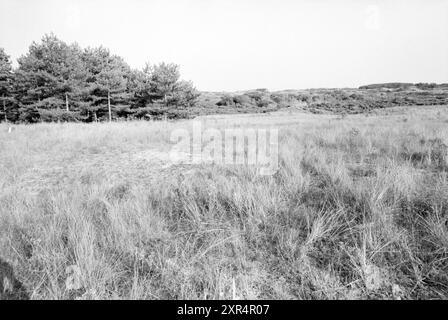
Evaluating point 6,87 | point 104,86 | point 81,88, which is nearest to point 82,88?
point 81,88

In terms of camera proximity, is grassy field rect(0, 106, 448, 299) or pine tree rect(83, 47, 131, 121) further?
pine tree rect(83, 47, 131, 121)

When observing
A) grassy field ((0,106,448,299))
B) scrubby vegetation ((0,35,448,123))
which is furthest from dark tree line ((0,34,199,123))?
grassy field ((0,106,448,299))

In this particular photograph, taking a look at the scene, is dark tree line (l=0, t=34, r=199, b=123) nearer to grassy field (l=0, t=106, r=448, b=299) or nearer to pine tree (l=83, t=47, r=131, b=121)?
pine tree (l=83, t=47, r=131, b=121)

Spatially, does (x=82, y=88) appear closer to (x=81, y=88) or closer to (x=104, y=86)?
(x=81, y=88)

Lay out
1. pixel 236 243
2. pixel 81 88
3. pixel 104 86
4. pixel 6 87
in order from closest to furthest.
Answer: pixel 236 243 → pixel 81 88 → pixel 104 86 → pixel 6 87

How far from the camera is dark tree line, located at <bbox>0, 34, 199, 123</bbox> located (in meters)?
20.6

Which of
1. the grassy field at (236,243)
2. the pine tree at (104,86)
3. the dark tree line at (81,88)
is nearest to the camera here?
the grassy field at (236,243)

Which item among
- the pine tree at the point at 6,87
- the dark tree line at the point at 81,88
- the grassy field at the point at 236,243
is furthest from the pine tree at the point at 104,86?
the grassy field at the point at 236,243

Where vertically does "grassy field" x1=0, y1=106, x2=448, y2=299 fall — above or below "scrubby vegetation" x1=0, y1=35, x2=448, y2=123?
below

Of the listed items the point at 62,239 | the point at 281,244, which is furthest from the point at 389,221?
the point at 62,239

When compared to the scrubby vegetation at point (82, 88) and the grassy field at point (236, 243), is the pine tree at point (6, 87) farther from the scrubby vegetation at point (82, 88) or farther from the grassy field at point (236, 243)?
the grassy field at point (236, 243)

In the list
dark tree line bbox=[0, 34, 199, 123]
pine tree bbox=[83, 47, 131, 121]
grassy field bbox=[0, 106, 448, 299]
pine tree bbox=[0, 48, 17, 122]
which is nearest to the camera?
grassy field bbox=[0, 106, 448, 299]

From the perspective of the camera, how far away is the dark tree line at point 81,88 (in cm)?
2061

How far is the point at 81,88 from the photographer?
2162 centimetres
